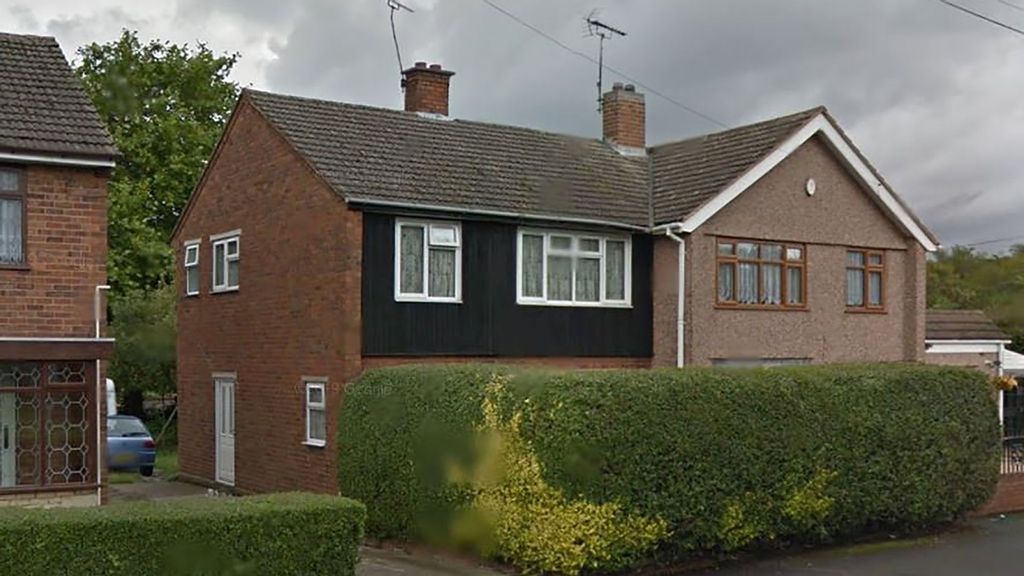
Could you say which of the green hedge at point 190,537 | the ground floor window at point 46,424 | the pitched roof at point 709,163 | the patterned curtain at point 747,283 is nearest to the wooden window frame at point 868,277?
the patterned curtain at point 747,283

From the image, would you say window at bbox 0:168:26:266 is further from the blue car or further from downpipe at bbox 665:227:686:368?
downpipe at bbox 665:227:686:368

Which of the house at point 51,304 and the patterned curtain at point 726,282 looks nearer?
the house at point 51,304

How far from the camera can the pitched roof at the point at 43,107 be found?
590 inches

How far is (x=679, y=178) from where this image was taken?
2316 cm

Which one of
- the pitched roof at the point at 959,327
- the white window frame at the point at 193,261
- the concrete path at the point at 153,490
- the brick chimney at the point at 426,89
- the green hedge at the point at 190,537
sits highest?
the brick chimney at the point at 426,89

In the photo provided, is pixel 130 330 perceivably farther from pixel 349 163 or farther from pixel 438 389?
pixel 438 389

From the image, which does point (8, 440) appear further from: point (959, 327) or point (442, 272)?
point (959, 327)

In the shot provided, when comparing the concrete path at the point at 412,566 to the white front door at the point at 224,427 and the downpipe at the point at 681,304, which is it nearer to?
the white front door at the point at 224,427

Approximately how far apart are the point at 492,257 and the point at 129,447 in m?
9.69

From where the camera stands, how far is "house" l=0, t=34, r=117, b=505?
14.8m

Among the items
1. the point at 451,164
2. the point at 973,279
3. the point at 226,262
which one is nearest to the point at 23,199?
the point at 226,262

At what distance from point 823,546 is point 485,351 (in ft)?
20.0

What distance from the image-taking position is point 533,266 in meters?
20.2

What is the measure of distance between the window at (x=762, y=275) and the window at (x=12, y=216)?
12.0 meters
